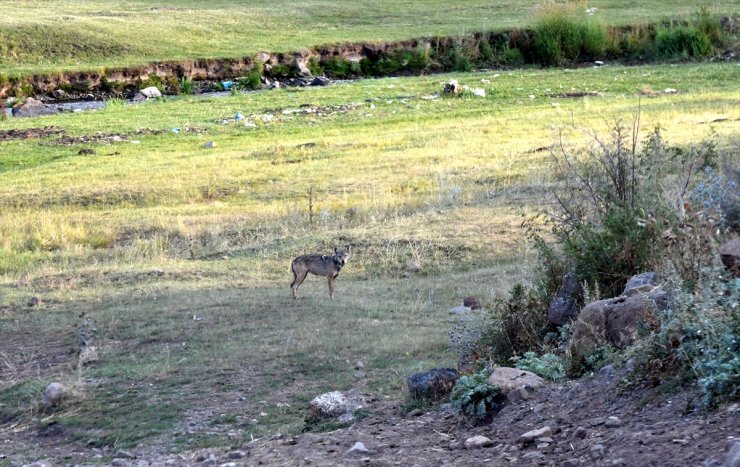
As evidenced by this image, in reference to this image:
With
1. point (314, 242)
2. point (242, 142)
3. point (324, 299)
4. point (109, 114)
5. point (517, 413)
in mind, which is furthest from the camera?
point (109, 114)

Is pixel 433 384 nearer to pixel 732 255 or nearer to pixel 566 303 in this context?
pixel 566 303

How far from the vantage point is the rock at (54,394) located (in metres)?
9.16

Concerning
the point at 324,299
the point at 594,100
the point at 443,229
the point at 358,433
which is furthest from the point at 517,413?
the point at 594,100

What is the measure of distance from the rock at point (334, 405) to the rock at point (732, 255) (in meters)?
3.03

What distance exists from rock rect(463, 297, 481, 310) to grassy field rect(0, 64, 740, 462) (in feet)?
0.47

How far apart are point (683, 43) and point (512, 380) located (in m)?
37.4

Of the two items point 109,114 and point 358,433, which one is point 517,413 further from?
point 109,114

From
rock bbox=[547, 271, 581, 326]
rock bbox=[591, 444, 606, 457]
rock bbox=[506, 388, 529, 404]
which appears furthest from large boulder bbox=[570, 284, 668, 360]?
rock bbox=[591, 444, 606, 457]

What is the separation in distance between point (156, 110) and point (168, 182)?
38.1 feet

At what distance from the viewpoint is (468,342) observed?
8.84m

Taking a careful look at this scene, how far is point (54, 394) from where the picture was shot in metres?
9.16

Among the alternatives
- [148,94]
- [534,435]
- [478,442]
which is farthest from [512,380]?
[148,94]

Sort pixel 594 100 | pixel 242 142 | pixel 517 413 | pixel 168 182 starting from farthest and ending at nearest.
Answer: pixel 594 100
pixel 242 142
pixel 168 182
pixel 517 413

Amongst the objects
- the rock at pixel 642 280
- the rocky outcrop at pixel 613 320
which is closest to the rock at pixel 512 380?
the rocky outcrop at pixel 613 320
